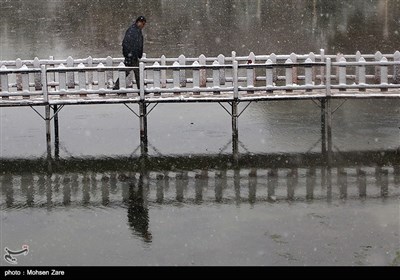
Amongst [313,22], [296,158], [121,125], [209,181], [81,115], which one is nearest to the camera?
[209,181]

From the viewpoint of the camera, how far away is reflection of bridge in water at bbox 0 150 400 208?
47.6 ft

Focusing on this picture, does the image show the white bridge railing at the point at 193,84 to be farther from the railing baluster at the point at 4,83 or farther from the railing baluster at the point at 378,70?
the railing baluster at the point at 378,70

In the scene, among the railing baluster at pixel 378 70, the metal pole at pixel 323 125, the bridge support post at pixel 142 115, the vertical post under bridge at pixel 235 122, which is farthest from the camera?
the railing baluster at pixel 378 70

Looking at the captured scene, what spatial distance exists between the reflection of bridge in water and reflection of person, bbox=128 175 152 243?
36 mm

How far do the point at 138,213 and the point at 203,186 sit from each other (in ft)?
5.99

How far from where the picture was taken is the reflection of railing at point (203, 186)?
1445cm

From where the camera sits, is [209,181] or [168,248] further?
[209,181]

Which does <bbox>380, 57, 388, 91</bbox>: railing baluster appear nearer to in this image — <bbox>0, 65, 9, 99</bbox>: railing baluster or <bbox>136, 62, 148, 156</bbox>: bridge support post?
<bbox>136, 62, 148, 156</bbox>: bridge support post

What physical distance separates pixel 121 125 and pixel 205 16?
28421 millimetres

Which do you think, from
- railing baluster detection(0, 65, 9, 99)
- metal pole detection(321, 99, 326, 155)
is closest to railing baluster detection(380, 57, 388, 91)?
metal pole detection(321, 99, 326, 155)

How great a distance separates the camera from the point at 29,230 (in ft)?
42.5

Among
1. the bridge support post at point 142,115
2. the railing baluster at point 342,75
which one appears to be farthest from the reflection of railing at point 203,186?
the railing baluster at point 342,75
